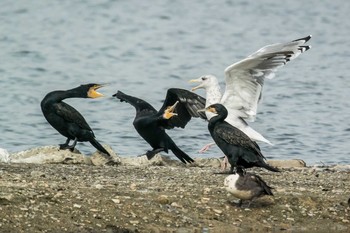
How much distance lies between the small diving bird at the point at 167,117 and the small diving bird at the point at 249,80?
0.22 m

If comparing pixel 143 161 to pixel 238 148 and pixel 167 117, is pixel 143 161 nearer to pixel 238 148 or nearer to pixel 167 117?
pixel 167 117

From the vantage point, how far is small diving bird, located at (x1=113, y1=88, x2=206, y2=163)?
1560 centimetres

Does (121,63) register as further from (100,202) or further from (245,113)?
(100,202)

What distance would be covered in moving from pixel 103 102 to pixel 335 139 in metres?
4.47

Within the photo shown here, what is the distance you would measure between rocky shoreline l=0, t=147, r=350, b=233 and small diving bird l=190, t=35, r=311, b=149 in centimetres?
130

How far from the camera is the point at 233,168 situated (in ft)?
47.8

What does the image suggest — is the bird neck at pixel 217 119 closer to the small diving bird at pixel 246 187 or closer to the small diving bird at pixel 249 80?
the small diving bird at pixel 246 187

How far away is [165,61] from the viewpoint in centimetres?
2866

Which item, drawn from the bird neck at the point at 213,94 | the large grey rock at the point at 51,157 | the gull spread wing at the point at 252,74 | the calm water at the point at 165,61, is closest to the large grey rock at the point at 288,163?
the gull spread wing at the point at 252,74

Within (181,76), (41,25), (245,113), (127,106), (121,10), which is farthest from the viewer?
(121,10)

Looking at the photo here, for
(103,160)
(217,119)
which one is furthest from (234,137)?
(103,160)

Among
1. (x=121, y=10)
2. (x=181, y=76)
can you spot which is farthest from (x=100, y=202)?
(x=121, y=10)

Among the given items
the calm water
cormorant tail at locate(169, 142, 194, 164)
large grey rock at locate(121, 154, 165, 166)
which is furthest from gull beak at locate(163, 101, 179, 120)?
the calm water

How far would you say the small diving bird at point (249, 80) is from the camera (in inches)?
628
